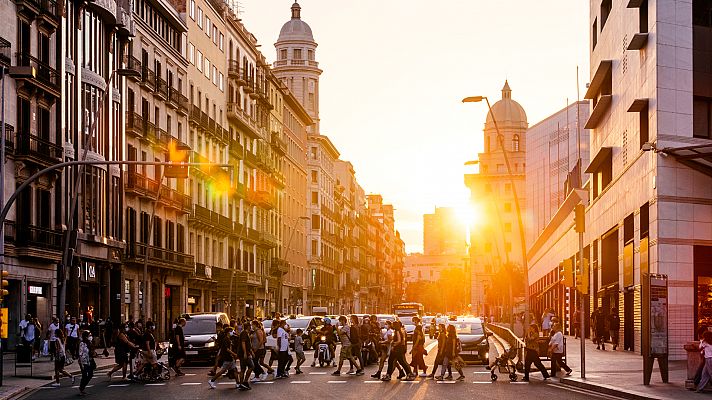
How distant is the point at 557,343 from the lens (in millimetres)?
32625

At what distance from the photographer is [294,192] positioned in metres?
112

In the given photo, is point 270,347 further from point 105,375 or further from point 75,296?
point 75,296

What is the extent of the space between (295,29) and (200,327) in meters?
84.5

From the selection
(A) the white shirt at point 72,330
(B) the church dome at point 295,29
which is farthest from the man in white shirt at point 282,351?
(B) the church dome at point 295,29

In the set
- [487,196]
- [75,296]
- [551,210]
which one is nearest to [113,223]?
[75,296]

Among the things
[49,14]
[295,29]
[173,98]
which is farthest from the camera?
[295,29]

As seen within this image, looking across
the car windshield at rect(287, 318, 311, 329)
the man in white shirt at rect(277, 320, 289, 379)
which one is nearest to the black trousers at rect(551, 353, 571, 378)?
the man in white shirt at rect(277, 320, 289, 379)

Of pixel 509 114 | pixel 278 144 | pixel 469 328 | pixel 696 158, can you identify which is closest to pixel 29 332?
pixel 469 328

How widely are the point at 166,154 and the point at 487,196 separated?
112465mm

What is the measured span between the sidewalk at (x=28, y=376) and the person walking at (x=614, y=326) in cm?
2044

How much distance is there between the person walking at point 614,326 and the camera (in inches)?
1939

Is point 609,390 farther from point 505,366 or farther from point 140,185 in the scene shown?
point 140,185

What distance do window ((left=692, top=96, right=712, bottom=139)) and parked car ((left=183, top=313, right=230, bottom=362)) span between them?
1716cm

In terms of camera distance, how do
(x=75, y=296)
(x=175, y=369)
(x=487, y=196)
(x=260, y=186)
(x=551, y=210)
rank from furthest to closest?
(x=487, y=196) → (x=551, y=210) → (x=260, y=186) → (x=75, y=296) → (x=175, y=369)
